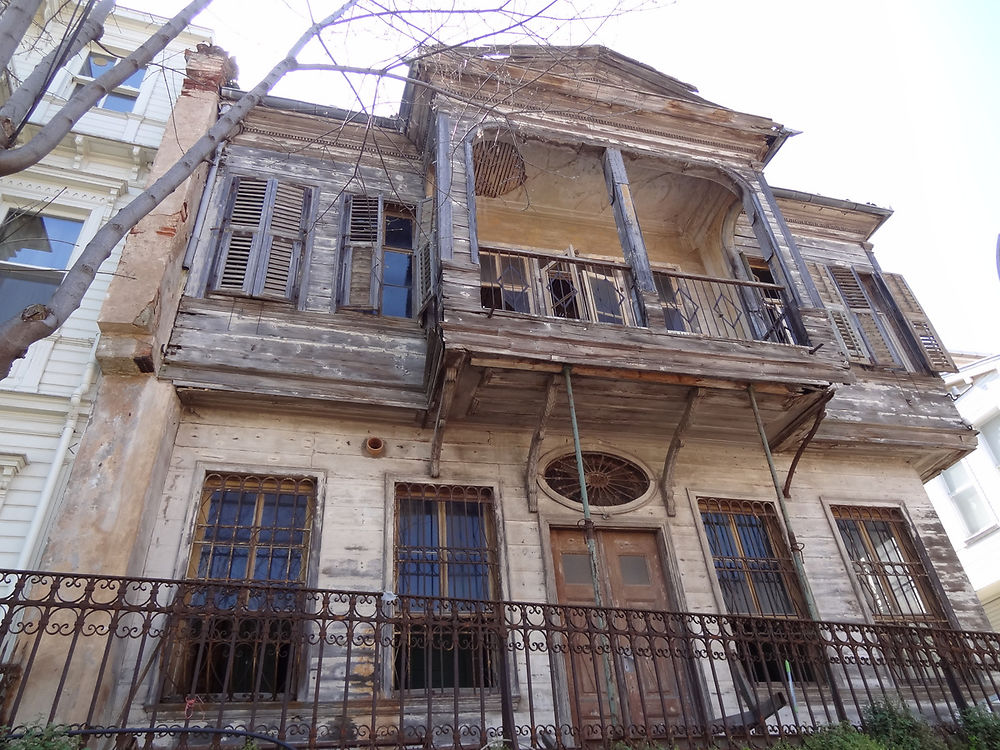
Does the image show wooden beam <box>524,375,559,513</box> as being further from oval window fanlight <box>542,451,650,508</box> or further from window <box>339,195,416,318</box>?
window <box>339,195,416,318</box>

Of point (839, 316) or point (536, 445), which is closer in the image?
point (536, 445)

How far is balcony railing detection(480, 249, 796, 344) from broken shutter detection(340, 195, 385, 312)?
57.0 inches

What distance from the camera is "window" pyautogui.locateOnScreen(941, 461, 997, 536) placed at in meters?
16.6

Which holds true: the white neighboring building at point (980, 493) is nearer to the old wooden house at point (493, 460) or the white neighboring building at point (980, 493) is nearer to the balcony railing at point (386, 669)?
the old wooden house at point (493, 460)

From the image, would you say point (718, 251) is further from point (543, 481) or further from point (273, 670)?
point (273, 670)

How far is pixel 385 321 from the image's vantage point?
855 centimetres

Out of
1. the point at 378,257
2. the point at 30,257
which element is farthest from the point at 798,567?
the point at 30,257

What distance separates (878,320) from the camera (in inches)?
435

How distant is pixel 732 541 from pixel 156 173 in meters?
8.36

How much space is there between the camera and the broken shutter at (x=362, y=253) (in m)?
8.86

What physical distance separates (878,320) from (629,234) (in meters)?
5.17

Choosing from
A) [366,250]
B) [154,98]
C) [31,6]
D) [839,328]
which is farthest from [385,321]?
[839,328]

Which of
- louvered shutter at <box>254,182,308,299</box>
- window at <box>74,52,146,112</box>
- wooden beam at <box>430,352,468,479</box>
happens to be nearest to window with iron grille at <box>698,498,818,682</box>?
wooden beam at <box>430,352,468,479</box>

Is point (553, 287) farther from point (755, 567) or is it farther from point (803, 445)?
point (755, 567)
